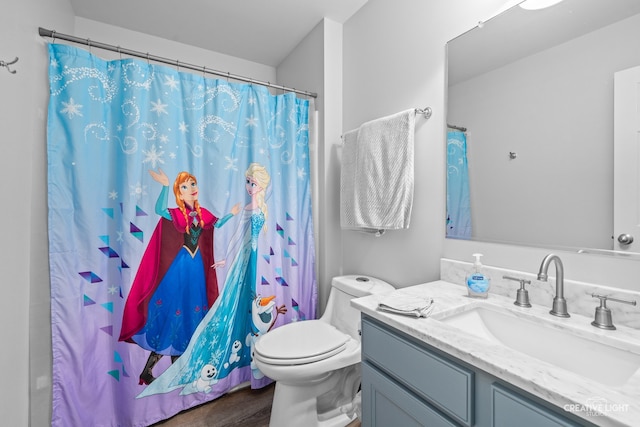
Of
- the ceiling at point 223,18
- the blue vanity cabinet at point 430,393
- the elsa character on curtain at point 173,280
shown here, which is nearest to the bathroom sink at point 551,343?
the blue vanity cabinet at point 430,393

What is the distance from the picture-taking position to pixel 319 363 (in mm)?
1321

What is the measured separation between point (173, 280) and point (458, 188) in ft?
5.20

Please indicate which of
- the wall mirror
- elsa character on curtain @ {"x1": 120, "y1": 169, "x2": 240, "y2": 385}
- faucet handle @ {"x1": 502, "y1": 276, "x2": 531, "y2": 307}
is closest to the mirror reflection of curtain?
the wall mirror

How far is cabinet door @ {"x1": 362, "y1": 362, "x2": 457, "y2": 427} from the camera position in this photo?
81 cm

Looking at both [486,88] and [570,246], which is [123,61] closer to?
[486,88]

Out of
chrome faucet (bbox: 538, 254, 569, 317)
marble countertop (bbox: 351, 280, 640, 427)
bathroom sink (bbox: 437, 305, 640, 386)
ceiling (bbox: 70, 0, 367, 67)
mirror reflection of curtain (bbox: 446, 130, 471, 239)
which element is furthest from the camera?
ceiling (bbox: 70, 0, 367, 67)

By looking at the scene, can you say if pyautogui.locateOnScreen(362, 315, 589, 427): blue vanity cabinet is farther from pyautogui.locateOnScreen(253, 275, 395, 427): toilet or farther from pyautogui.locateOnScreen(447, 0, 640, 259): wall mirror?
pyautogui.locateOnScreen(447, 0, 640, 259): wall mirror

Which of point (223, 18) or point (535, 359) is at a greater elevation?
point (223, 18)

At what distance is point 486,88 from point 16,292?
211 centimetres

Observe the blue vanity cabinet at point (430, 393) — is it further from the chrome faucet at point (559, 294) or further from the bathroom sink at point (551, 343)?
the chrome faucet at point (559, 294)

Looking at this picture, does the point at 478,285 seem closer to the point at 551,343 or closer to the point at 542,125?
the point at 551,343

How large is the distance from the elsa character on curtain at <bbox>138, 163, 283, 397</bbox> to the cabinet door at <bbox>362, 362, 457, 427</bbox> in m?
0.97

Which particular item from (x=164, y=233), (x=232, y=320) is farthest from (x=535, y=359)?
(x=164, y=233)

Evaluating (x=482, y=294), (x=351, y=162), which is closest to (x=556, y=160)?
(x=482, y=294)
